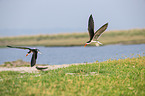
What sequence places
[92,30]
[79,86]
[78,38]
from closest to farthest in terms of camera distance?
[79,86], [92,30], [78,38]

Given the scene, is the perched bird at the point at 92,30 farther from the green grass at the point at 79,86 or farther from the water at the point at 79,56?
the water at the point at 79,56

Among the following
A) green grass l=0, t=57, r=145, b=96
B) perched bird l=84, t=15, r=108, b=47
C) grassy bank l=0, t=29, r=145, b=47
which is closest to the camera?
green grass l=0, t=57, r=145, b=96

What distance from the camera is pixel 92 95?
9492mm

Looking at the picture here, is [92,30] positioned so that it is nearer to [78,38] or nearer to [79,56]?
[79,56]

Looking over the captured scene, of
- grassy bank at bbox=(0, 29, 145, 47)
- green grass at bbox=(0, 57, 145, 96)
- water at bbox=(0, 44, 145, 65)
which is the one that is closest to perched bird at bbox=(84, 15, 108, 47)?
green grass at bbox=(0, 57, 145, 96)

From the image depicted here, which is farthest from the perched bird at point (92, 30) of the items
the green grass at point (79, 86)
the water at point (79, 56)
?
the water at point (79, 56)

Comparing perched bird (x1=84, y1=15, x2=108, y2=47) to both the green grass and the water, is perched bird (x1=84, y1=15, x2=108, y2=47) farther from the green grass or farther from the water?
the water

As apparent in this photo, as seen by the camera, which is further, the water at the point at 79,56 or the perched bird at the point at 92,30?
the water at the point at 79,56

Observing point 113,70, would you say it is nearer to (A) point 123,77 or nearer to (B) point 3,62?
(A) point 123,77

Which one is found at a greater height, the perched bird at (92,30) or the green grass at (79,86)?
the perched bird at (92,30)

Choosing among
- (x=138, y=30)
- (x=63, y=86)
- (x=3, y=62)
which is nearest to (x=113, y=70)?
(x=63, y=86)

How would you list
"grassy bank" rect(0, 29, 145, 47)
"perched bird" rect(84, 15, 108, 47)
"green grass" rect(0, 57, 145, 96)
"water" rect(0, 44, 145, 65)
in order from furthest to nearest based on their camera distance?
"grassy bank" rect(0, 29, 145, 47), "water" rect(0, 44, 145, 65), "perched bird" rect(84, 15, 108, 47), "green grass" rect(0, 57, 145, 96)

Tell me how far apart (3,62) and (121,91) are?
60.4 ft

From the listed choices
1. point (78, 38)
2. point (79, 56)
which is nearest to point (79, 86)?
point (79, 56)
